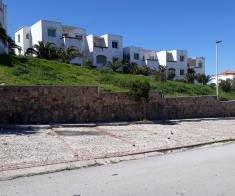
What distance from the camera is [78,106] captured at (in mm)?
17703

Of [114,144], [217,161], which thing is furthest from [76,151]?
[217,161]

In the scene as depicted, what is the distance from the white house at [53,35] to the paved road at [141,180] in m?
45.1

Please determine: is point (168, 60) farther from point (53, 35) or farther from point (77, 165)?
point (77, 165)

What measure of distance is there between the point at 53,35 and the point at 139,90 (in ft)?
128

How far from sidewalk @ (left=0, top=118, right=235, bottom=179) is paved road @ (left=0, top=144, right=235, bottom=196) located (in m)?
0.85

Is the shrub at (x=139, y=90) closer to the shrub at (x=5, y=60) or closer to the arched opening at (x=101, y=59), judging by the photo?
the shrub at (x=5, y=60)

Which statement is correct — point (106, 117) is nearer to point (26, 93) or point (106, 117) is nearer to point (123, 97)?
point (123, 97)

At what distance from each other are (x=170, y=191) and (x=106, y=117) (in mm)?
12140

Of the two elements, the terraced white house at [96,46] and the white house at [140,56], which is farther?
the white house at [140,56]

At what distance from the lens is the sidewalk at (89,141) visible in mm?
9379

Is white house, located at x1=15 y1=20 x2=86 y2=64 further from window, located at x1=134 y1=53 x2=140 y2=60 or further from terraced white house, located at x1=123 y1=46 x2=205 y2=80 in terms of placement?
terraced white house, located at x1=123 y1=46 x2=205 y2=80

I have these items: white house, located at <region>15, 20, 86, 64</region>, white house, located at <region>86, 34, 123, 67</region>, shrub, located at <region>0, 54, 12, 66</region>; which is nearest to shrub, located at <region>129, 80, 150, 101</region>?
shrub, located at <region>0, 54, 12, 66</region>

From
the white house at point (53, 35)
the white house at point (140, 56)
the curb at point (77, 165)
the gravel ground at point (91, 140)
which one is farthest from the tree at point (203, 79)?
the curb at point (77, 165)

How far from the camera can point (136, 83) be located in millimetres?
18922
